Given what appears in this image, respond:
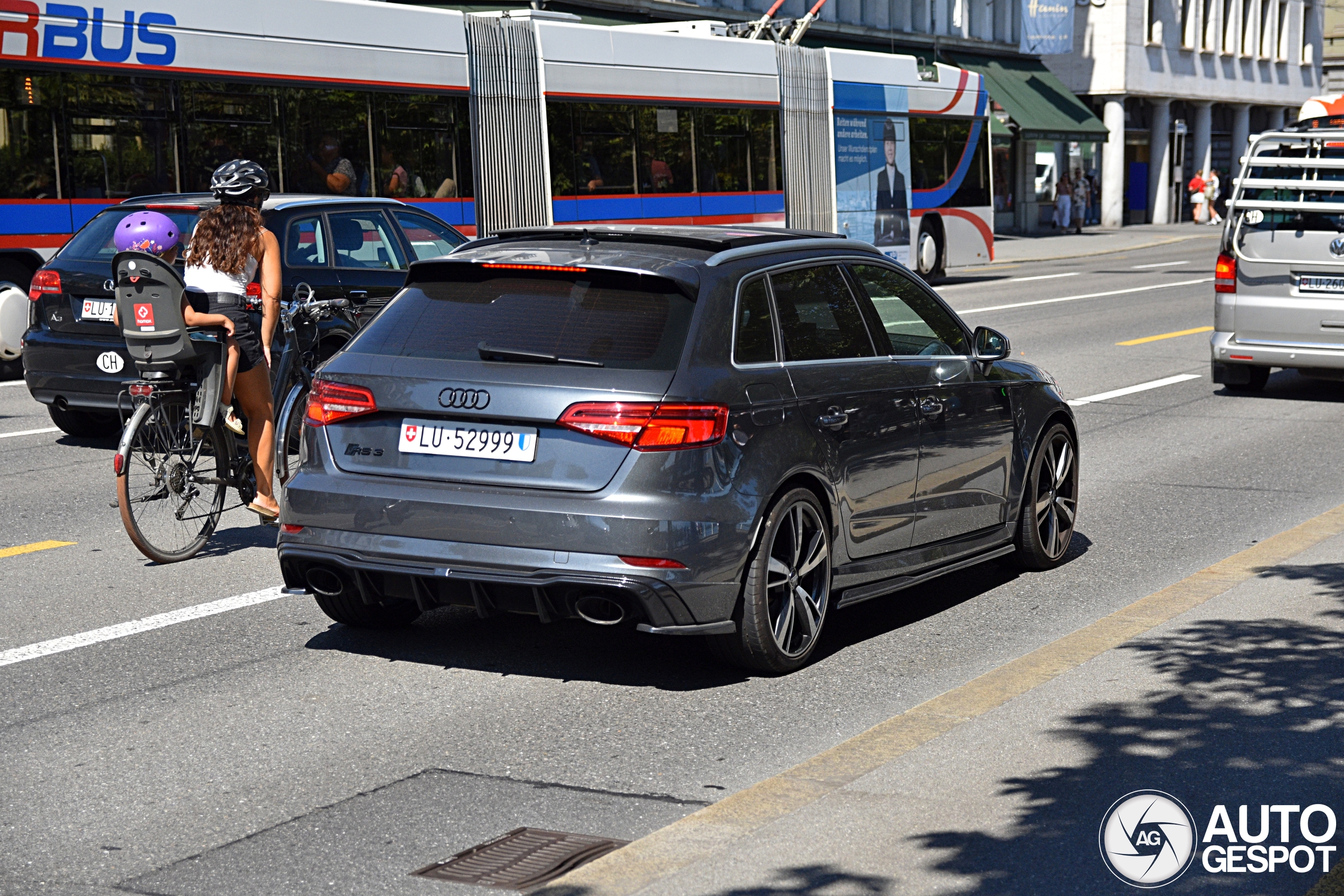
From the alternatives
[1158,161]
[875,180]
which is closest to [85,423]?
[875,180]

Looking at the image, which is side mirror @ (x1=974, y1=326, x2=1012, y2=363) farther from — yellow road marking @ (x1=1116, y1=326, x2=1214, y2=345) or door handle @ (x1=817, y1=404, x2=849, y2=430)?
yellow road marking @ (x1=1116, y1=326, x2=1214, y2=345)

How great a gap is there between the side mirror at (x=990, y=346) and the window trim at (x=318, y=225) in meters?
4.71

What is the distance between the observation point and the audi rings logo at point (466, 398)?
18.5 ft

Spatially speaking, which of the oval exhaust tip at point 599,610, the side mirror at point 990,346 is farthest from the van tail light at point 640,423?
the side mirror at point 990,346

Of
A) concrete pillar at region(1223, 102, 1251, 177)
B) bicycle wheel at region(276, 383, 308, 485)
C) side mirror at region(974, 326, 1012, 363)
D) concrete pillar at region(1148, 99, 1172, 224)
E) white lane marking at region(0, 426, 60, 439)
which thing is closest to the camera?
side mirror at region(974, 326, 1012, 363)

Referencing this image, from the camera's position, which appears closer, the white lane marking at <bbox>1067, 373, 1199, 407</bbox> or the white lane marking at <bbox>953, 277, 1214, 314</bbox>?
the white lane marking at <bbox>1067, 373, 1199, 407</bbox>

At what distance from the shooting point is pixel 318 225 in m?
10.7

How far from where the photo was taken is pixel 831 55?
26.4 metres

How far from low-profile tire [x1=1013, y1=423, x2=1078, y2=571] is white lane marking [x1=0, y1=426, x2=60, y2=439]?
23.3 ft

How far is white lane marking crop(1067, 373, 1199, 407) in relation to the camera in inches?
564

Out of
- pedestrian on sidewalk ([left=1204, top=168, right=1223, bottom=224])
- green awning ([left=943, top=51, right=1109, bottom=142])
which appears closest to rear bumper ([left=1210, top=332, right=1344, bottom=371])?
green awning ([left=943, top=51, right=1109, bottom=142])

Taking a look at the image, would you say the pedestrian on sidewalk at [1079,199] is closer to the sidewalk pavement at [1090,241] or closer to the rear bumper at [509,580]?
the sidewalk pavement at [1090,241]

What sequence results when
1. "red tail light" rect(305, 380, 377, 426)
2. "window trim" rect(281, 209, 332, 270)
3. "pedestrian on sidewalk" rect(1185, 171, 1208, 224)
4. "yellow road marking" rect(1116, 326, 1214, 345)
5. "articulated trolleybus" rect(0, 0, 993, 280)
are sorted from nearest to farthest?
"red tail light" rect(305, 380, 377, 426), "window trim" rect(281, 209, 332, 270), "articulated trolleybus" rect(0, 0, 993, 280), "yellow road marking" rect(1116, 326, 1214, 345), "pedestrian on sidewalk" rect(1185, 171, 1208, 224)

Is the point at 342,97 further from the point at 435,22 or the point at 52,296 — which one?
the point at 52,296
